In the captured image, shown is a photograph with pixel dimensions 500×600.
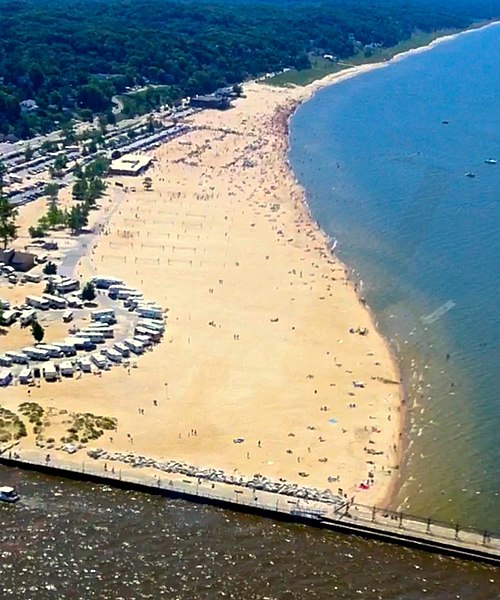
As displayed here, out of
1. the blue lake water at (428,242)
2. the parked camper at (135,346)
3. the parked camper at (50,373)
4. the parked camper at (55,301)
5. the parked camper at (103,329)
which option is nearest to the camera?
the blue lake water at (428,242)

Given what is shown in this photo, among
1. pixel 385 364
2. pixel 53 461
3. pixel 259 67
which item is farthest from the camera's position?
pixel 259 67

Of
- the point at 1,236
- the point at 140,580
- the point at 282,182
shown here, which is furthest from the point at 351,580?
the point at 282,182

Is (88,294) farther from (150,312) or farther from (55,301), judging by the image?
(150,312)

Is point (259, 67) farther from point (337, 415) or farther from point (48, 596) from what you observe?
point (48, 596)

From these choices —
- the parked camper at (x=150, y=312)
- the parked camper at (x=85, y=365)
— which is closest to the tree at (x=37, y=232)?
the parked camper at (x=150, y=312)

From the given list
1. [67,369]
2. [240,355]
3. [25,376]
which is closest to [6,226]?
[67,369]

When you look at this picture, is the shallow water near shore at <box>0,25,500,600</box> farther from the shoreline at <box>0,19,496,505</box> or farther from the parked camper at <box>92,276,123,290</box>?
the parked camper at <box>92,276,123,290</box>

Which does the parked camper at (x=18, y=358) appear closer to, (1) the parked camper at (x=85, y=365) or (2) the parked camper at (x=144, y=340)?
(1) the parked camper at (x=85, y=365)

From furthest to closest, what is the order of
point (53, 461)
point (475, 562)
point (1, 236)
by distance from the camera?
point (1, 236)
point (53, 461)
point (475, 562)
